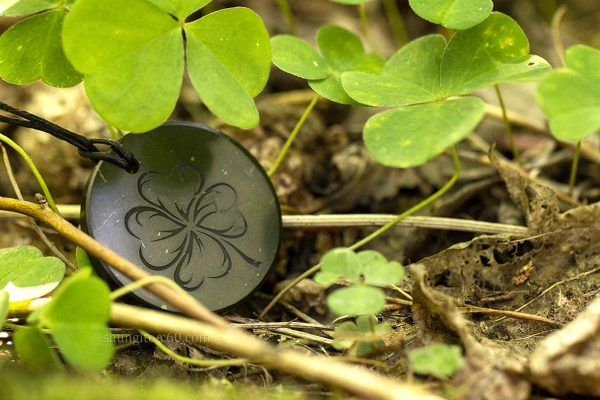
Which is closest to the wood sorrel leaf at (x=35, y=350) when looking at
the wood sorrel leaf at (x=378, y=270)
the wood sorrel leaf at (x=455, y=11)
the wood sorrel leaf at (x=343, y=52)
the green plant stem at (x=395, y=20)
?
the wood sorrel leaf at (x=378, y=270)

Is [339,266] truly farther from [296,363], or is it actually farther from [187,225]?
[187,225]

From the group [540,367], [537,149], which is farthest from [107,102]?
[537,149]

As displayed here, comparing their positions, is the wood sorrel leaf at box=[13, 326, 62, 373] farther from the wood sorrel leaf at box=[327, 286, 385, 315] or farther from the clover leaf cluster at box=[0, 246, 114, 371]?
the wood sorrel leaf at box=[327, 286, 385, 315]

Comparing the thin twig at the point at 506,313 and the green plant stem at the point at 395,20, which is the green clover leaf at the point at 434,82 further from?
the green plant stem at the point at 395,20

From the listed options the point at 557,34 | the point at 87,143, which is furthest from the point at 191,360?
the point at 557,34

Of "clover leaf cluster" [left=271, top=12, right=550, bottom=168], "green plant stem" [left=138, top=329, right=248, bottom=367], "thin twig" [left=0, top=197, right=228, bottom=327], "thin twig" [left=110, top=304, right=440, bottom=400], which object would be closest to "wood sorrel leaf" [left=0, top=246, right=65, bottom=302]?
"thin twig" [left=0, top=197, right=228, bottom=327]

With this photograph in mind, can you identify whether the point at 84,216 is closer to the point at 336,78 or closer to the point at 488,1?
the point at 336,78
